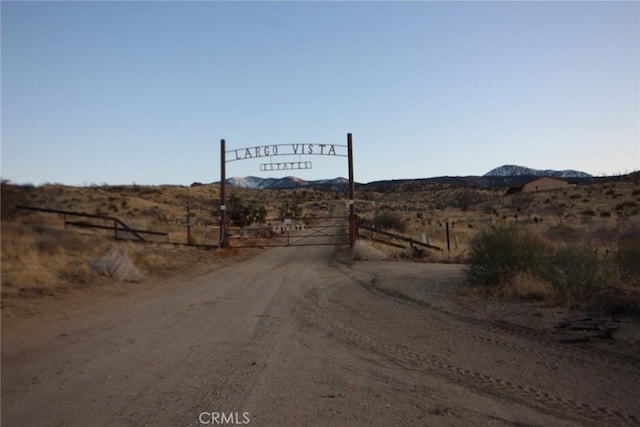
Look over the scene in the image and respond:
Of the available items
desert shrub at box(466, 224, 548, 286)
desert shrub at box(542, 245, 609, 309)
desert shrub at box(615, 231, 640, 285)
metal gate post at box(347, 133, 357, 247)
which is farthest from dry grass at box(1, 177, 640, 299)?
desert shrub at box(615, 231, 640, 285)

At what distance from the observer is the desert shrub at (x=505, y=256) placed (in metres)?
13.6

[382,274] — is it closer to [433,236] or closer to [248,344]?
[248,344]

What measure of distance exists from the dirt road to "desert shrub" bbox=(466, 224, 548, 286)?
Result: 191 centimetres

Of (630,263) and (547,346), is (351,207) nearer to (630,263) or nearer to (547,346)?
(630,263)

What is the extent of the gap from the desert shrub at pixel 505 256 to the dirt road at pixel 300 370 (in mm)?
1906

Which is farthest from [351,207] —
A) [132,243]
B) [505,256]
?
[505,256]

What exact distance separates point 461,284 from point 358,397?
30.3 feet

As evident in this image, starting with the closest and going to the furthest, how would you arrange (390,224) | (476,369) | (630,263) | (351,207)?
(476,369), (630,263), (351,207), (390,224)

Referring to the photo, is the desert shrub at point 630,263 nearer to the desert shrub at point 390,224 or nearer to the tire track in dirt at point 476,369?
the tire track in dirt at point 476,369

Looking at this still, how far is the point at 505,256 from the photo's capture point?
44.8 ft

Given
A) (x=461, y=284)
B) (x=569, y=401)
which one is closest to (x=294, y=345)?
(x=569, y=401)

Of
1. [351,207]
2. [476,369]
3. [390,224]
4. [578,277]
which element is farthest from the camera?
[390,224]

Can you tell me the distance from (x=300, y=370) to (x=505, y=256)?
26.1 ft

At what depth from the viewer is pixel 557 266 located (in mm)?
11789
